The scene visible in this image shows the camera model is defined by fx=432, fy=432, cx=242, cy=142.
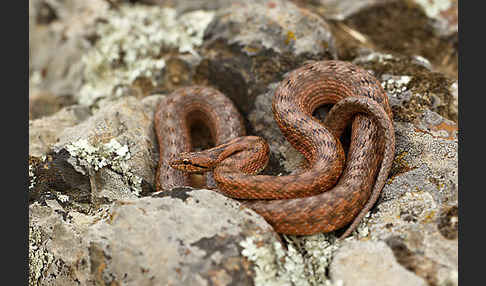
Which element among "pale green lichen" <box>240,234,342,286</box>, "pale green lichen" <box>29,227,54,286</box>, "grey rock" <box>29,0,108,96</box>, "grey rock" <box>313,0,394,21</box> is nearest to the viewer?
"pale green lichen" <box>240,234,342,286</box>

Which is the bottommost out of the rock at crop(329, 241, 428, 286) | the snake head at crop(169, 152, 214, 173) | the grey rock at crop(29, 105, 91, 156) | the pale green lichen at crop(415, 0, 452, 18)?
the grey rock at crop(29, 105, 91, 156)

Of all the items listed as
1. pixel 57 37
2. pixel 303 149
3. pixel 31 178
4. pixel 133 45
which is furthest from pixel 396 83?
pixel 57 37

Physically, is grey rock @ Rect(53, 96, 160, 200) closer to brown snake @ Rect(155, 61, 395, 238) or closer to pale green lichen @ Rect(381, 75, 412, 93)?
brown snake @ Rect(155, 61, 395, 238)

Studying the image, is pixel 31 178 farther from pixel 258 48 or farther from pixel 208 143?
pixel 258 48

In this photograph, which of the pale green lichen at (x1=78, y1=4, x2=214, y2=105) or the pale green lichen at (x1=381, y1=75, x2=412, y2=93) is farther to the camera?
the pale green lichen at (x1=78, y1=4, x2=214, y2=105)

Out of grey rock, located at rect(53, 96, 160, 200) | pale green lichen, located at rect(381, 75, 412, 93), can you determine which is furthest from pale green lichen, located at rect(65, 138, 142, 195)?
pale green lichen, located at rect(381, 75, 412, 93)

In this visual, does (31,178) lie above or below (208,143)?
below

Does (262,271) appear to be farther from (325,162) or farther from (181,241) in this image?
(325,162)

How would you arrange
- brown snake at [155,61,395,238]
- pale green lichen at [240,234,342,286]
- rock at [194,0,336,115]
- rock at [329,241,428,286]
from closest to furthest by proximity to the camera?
rock at [329,241,428,286] → pale green lichen at [240,234,342,286] → brown snake at [155,61,395,238] → rock at [194,0,336,115]
